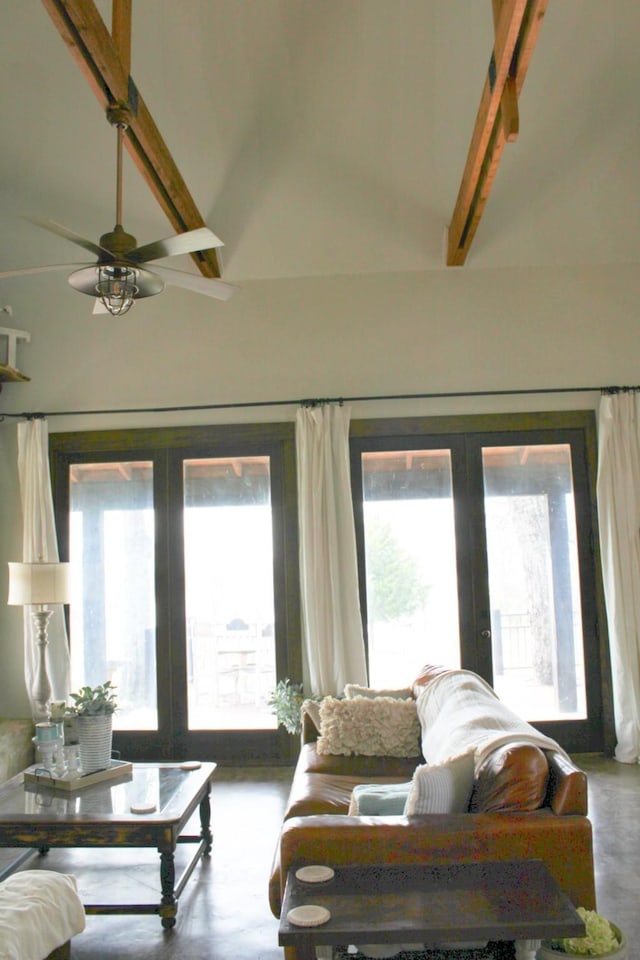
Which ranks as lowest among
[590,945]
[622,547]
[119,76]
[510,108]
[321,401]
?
[590,945]

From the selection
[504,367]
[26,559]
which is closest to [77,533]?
[26,559]

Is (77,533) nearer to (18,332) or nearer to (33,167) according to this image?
(18,332)

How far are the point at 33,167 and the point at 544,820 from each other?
506 cm

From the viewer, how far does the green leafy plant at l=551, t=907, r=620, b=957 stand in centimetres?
246

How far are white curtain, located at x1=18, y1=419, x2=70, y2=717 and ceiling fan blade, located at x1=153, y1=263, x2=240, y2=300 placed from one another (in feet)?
8.85

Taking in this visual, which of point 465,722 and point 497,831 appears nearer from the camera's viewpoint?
point 497,831

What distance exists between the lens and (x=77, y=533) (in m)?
6.20

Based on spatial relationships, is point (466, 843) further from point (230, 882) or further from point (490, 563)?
point (490, 563)

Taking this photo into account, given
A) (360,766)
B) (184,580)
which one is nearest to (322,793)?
(360,766)

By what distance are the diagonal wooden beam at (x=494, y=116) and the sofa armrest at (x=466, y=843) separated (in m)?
3.10

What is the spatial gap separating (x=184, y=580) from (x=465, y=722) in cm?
323

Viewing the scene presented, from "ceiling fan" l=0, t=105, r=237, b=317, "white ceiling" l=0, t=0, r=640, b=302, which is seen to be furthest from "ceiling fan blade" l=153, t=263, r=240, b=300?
"white ceiling" l=0, t=0, r=640, b=302

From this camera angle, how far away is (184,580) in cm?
605

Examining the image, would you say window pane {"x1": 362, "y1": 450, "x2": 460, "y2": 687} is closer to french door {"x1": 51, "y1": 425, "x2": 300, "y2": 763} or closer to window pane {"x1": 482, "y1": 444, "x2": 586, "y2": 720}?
window pane {"x1": 482, "y1": 444, "x2": 586, "y2": 720}
